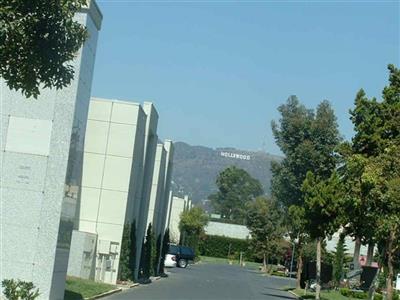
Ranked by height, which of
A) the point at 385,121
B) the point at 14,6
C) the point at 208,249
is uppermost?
the point at 385,121

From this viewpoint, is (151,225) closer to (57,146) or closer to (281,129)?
(281,129)

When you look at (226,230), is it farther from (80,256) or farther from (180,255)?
(80,256)

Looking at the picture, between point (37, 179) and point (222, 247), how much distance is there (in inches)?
3499

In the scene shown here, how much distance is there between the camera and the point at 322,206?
3366 cm

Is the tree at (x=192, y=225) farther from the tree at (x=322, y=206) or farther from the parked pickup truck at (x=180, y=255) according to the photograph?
the tree at (x=322, y=206)

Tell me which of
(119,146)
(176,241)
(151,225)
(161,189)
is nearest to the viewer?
(119,146)

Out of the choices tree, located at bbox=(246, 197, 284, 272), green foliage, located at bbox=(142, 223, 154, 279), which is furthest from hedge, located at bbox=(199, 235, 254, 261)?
green foliage, located at bbox=(142, 223, 154, 279)

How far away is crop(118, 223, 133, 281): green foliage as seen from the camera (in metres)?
34.6


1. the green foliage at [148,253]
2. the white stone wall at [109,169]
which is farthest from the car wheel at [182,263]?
the white stone wall at [109,169]

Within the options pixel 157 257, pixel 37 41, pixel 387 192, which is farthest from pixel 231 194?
pixel 37 41

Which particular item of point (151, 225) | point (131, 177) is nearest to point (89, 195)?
point (131, 177)

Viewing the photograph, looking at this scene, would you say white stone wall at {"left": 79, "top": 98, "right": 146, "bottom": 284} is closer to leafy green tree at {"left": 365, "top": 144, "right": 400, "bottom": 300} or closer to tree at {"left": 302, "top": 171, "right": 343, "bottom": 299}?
tree at {"left": 302, "top": 171, "right": 343, "bottom": 299}

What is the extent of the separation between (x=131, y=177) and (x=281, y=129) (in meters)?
12.1

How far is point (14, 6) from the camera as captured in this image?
841 cm
